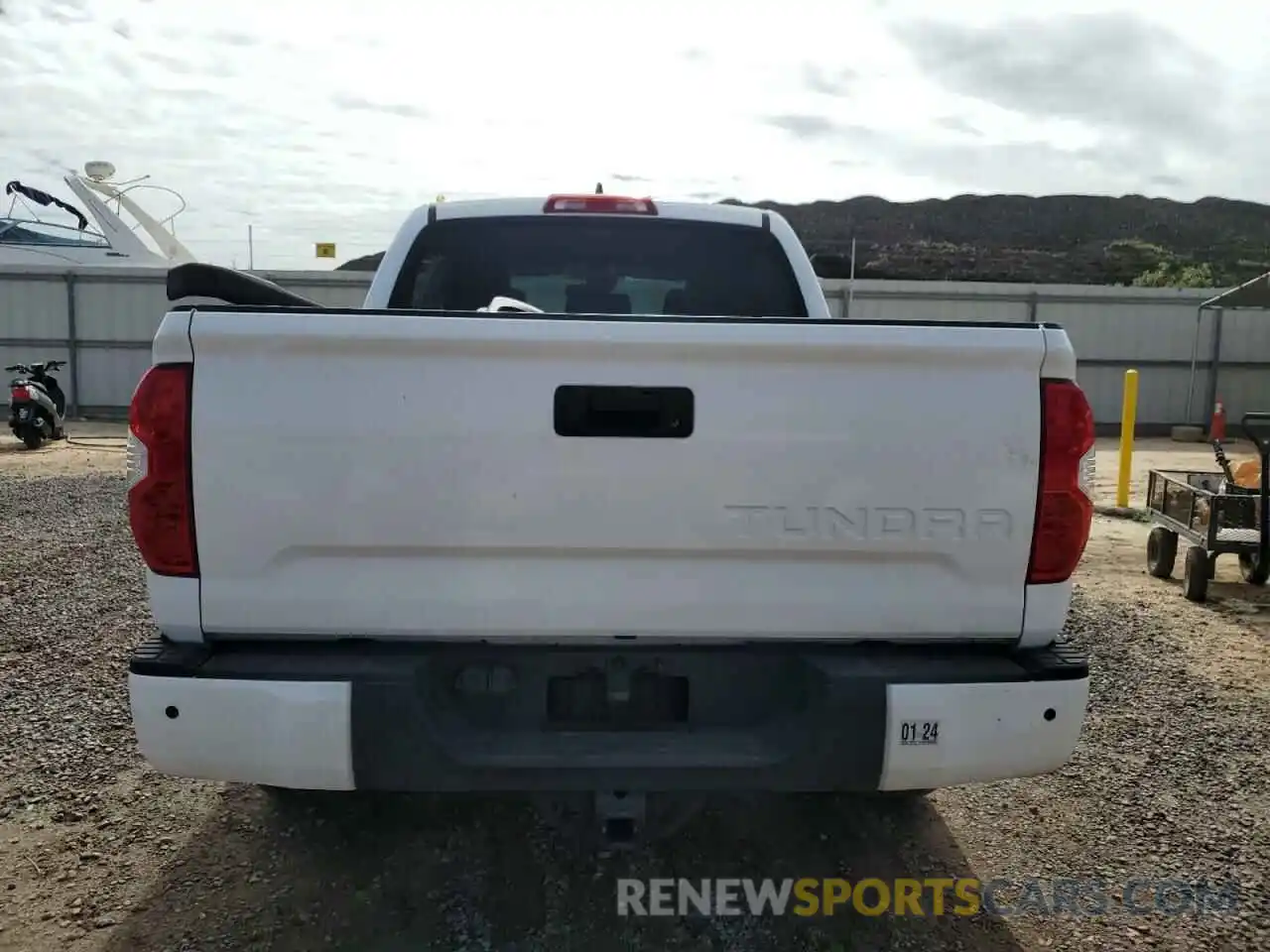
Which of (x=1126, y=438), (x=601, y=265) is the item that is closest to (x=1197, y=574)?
(x=1126, y=438)

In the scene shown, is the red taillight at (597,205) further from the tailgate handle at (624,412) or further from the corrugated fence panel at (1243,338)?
the corrugated fence panel at (1243,338)

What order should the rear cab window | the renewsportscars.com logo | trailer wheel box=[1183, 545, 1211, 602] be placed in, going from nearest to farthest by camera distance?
1. the renewsportscars.com logo
2. the rear cab window
3. trailer wheel box=[1183, 545, 1211, 602]

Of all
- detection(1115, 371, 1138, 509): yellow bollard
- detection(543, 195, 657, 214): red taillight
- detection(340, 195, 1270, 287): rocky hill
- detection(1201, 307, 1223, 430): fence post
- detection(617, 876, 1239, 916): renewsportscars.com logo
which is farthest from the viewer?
detection(340, 195, 1270, 287): rocky hill

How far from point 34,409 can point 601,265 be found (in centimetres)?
1267

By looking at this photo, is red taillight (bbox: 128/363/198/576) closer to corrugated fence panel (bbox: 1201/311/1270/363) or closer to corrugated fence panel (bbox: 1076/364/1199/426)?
corrugated fence panel (bbox: 1076/364/1199/426)

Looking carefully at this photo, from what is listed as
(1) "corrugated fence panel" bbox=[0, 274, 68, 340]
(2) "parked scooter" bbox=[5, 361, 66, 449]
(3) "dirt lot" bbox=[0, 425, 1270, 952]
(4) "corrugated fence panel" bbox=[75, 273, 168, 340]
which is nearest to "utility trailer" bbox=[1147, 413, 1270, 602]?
(3) "dirt lot" bbox=[0, 425, 1270, 952]

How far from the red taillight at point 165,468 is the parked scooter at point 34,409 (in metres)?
13.5

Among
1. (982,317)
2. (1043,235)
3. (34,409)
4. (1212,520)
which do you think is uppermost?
(1043,235)

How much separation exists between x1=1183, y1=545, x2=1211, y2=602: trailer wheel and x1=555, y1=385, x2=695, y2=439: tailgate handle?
5413mm

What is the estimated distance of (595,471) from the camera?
2.26 metres

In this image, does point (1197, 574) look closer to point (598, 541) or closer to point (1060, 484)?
point (1060, 484)

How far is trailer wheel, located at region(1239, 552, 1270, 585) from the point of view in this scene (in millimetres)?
6438

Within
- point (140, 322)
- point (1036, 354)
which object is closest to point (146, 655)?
point (1036, 354)

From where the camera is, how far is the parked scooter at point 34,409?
13570 millimetres
